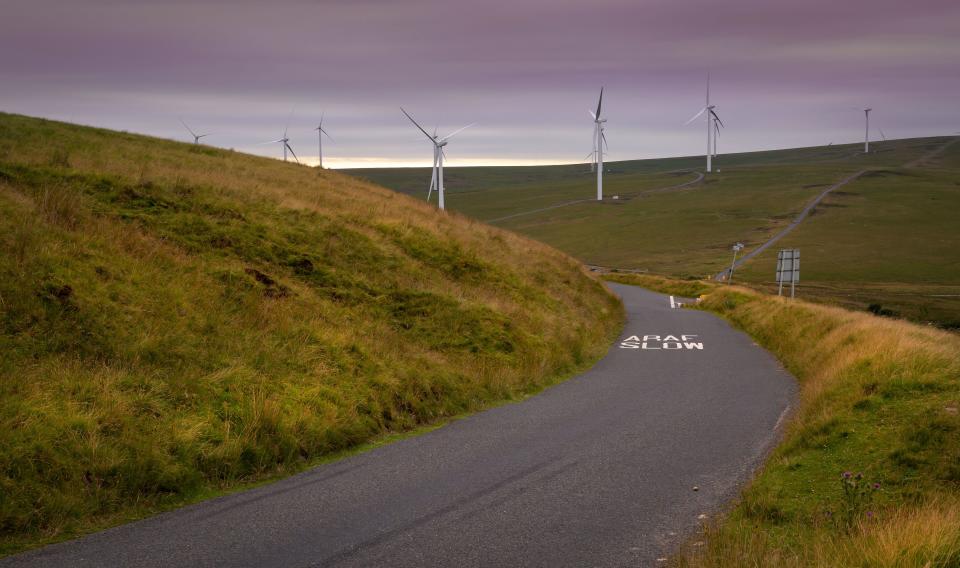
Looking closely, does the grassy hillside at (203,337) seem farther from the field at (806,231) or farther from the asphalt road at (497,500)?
the field at (806,231)

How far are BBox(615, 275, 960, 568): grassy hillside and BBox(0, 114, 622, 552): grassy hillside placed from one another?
19.5ft

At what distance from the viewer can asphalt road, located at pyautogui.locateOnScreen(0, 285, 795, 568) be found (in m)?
7.29

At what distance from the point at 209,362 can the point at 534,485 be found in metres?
5.66

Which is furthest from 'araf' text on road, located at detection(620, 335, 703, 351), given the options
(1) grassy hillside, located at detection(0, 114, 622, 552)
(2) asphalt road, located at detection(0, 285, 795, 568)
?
(2) asphalt road, located at detection(0, 285, 795, 568)

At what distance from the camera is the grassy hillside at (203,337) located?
9055 millimetres

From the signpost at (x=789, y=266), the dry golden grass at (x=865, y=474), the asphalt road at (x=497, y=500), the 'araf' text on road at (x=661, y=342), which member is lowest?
the 'araf' text on road at (x=661, y=342)

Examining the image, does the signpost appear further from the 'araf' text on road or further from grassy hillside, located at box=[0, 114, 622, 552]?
grassy hillside, located at box=[0, 114, 622, 552]

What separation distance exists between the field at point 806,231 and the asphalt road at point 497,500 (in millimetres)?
47592

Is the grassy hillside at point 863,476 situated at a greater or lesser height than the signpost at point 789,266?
lesser

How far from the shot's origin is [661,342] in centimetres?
2995

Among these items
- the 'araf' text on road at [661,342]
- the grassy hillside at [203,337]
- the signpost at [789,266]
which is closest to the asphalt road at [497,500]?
the grassy hillside at [203,337]

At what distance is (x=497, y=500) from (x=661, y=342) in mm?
21905

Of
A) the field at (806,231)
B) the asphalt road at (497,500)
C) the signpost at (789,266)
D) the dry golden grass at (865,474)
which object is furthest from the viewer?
the field at (806,231)

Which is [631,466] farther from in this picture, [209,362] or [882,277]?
[882,277]
